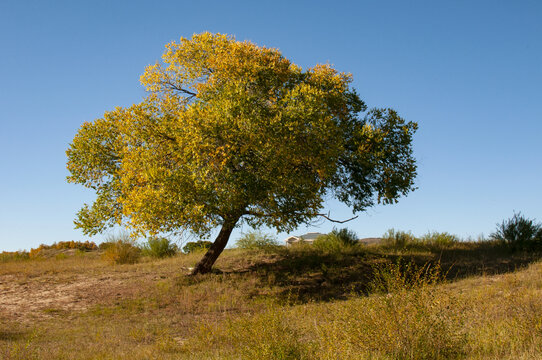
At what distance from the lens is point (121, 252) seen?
22.9 metres

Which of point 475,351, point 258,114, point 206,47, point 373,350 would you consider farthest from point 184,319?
point 206,47

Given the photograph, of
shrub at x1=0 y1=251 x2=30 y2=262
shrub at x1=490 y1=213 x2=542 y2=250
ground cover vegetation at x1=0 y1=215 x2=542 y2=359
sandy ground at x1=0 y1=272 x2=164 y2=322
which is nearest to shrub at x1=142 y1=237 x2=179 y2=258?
ground cover vegetation at x1=0 y1=215 x2=542 y2=359

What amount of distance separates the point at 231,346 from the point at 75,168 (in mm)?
10914

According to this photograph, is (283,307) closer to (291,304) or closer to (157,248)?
(291,304)

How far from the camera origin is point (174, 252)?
25.2 metres

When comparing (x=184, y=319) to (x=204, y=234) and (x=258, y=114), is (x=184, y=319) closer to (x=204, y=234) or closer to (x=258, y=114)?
(x=204, y=234)

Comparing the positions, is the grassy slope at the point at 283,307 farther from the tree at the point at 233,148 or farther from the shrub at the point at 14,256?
the shrub at the point at 14,256

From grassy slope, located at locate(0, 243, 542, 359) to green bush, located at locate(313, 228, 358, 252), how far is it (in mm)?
835

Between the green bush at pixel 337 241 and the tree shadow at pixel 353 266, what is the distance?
76cm

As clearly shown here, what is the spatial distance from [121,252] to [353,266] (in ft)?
40.3

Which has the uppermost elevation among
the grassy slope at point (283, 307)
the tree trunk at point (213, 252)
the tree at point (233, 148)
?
the tree at point (233, 148)

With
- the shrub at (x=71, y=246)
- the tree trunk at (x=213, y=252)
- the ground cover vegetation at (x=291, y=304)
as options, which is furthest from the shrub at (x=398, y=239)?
the shrub at (x=71, y=246)

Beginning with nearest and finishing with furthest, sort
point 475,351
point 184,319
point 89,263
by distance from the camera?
point 475,351 → point 184,319 → point 89,263

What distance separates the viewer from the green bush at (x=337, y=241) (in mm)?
20953
